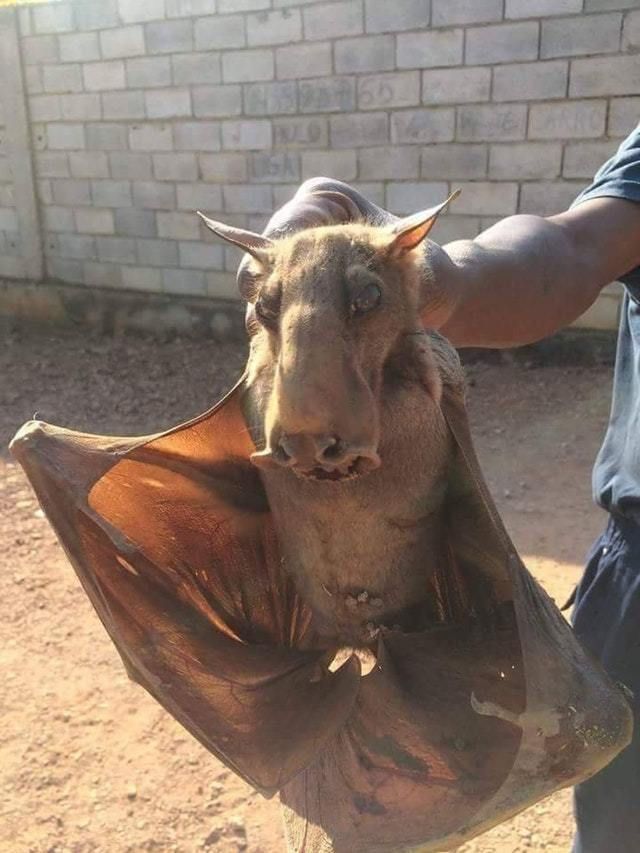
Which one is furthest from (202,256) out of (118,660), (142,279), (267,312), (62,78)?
(267,312)

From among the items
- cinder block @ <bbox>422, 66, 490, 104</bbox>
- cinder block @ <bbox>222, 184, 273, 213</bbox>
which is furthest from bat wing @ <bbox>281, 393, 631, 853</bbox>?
cinder block @ <bbox>222, 184, 273, 213</bbox>

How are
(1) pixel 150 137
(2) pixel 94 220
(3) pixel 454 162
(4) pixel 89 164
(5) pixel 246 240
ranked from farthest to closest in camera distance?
(2) pixel 94 220 < (4) pixel 89 164 < (1) pixel 150 137 < (3) pixel 454 162 < (5) pixel 246 240

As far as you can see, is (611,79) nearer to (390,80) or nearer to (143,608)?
(390,80)

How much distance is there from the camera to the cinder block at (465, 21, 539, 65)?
591cm

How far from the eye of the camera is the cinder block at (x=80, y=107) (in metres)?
8.06

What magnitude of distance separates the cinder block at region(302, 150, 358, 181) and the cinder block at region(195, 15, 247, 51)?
1091mm

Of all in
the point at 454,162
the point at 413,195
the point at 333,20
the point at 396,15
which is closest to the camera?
the point at 396,15

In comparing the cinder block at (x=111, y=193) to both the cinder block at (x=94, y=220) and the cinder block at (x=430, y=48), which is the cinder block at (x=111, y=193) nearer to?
the cinder block at (x=94, y=220)

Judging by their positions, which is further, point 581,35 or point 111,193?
point 111,193

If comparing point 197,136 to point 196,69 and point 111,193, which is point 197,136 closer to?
point 196,69

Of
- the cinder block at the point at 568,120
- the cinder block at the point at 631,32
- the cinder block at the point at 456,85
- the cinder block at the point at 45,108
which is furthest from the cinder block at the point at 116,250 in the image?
the cinder block at the point at 631,32

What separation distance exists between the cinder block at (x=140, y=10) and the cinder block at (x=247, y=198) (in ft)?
5.12

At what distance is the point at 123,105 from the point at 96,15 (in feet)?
2.56

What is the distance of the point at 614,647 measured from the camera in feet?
5.91
